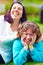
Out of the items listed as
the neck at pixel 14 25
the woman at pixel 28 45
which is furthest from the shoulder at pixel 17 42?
the neck at pixel 14 25

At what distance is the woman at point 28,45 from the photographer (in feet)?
7.04

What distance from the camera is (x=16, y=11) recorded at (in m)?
2.16

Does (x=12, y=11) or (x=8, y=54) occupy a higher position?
(x=12, y=11)

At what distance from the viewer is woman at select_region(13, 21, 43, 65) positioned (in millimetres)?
2146

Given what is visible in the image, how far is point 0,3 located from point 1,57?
501 millimetres

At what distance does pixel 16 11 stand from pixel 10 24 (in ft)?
0.44

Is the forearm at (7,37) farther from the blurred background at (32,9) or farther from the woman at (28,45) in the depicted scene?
the blurred background at (32,9)

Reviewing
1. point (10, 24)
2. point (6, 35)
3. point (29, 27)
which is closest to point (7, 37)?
point (6, 35)

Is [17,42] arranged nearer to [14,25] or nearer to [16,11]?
[14,25]

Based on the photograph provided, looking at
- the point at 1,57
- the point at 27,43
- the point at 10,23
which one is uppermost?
the point at 10,23

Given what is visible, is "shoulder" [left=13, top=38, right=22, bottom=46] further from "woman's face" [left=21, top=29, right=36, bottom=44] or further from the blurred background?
the blurred background

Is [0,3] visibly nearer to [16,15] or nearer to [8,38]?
[16,15]

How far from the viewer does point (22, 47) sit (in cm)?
216

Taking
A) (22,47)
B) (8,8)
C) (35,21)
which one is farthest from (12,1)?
(22,47)
